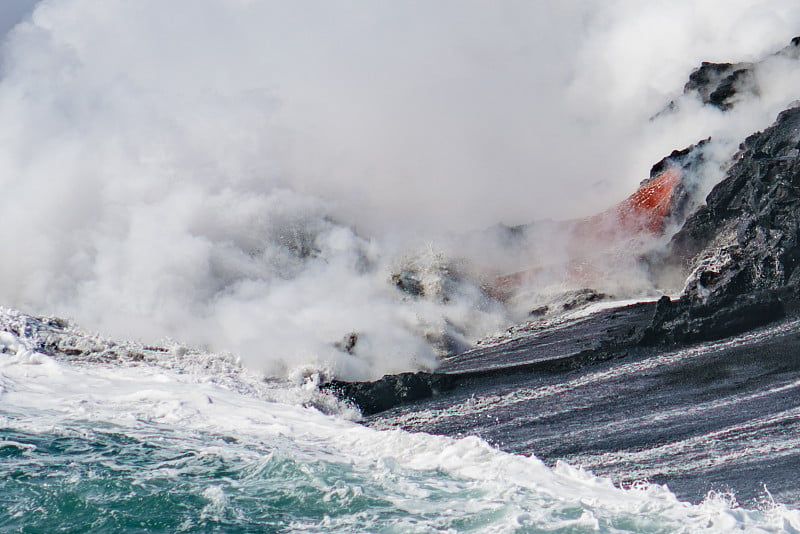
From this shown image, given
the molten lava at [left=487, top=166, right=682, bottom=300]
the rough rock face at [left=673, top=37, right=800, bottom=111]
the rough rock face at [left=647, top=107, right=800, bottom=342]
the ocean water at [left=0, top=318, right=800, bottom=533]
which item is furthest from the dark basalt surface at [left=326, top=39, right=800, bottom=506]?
the rough rock face at [left=673, top=37, right=800, bottom=111]

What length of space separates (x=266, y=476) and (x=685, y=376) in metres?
6.48

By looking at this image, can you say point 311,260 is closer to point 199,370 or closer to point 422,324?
point 422,324

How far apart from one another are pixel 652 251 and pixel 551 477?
8435 mm

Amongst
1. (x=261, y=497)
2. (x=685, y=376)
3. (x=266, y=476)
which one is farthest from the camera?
(x=685, y=376)

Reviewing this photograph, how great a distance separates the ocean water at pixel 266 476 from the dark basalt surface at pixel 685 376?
2.67ft

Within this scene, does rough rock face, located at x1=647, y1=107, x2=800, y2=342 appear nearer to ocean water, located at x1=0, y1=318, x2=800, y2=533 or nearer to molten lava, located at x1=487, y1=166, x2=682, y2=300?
molten lava, located at x1=487, y1=166, x2=682, y2=300

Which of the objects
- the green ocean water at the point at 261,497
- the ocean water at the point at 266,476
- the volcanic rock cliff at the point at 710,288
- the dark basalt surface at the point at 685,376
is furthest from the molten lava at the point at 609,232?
the green ocean water at the point at 261,497

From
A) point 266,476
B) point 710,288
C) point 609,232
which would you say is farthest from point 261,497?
point 609,232

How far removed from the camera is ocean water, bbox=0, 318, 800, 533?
30.3 feet

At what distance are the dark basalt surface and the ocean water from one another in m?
0.81

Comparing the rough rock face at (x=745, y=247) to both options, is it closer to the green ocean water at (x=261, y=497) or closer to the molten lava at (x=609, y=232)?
the molten lava at (x=609, y=232)

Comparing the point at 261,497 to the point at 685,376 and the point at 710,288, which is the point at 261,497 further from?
the point at 710,288

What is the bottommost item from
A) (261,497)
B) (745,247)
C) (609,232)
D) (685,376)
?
(261,497)

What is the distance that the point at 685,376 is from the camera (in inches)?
523
